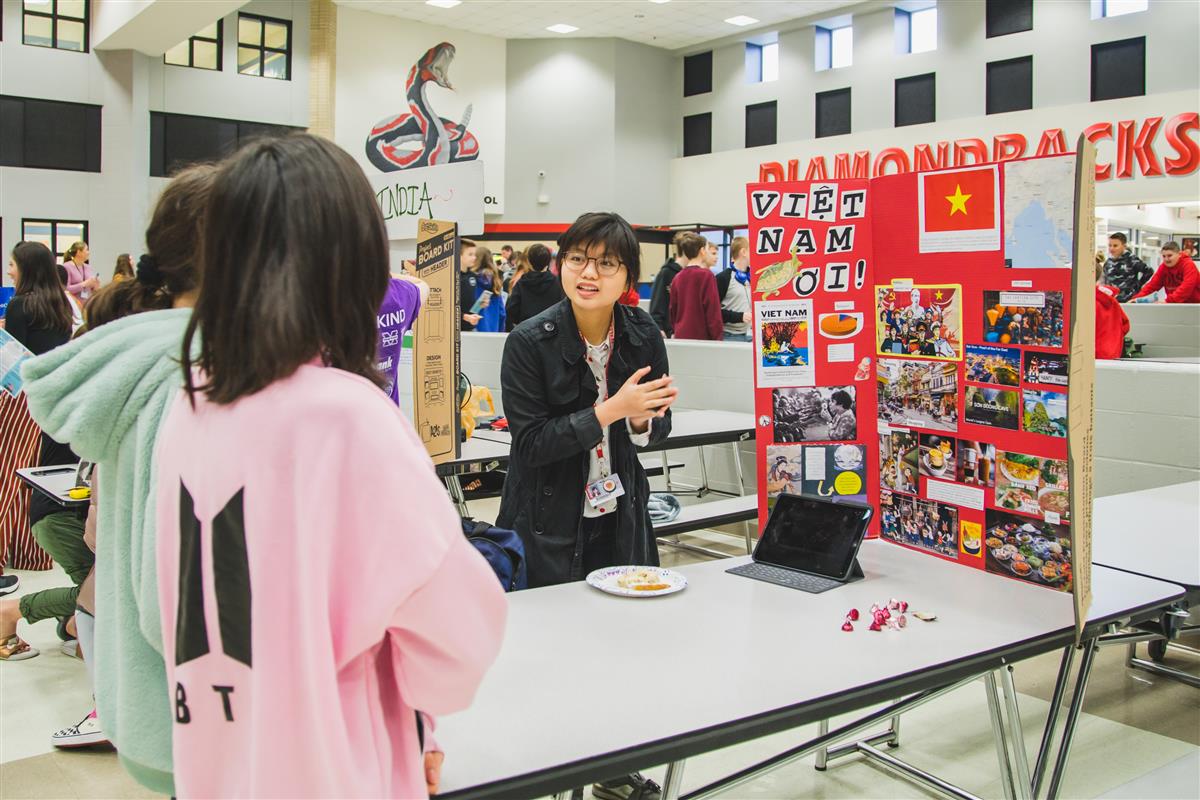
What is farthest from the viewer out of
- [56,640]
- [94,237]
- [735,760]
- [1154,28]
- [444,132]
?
[444,132]

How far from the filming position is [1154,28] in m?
12.5

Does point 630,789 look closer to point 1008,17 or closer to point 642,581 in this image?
point 642,581

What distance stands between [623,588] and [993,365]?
36.4 inches

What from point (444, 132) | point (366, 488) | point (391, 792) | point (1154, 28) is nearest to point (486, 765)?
point (391, 792)

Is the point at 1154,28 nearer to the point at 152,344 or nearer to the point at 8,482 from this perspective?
the point at 8,482

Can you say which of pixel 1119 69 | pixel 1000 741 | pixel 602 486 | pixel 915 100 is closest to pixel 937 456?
pixel 1000 741

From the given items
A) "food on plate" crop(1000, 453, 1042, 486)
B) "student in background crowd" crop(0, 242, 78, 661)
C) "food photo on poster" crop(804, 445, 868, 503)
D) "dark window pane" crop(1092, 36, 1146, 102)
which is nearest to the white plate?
"food photo on poster" crop(804, 445, 868, 503)

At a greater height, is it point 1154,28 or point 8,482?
point 1154,28

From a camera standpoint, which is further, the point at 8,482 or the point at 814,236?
the point at 8,482

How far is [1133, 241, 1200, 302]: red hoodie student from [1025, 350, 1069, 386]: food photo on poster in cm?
881

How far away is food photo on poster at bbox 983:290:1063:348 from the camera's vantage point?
6.71ft

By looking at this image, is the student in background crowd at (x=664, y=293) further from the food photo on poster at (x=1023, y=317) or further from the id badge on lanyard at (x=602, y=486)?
the food photo on poster at (x=1023, y=317)

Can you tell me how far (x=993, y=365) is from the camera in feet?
7.14

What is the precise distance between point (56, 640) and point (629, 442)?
9.51 ft
